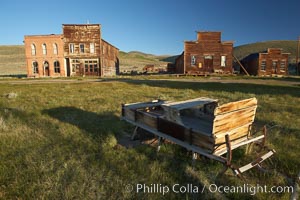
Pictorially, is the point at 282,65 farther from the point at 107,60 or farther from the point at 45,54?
the point at 45,54

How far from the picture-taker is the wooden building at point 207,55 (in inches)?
1353

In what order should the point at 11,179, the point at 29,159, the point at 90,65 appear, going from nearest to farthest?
the point at 11,179 < the point at 29,159 < the point at 90,65

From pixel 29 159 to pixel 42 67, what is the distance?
37017mm

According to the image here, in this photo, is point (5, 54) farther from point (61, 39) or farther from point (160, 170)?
point (160, 170)

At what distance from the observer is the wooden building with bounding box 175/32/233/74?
113 feet

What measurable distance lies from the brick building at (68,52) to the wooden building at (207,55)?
1595 cm

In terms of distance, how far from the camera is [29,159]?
422 centimetres

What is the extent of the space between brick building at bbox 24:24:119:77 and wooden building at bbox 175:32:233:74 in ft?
52.3

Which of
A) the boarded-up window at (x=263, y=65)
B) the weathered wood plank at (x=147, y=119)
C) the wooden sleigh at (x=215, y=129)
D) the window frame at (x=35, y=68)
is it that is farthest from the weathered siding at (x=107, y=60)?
the wooden sleigh at (x=215, y=129)

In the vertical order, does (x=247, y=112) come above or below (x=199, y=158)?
above

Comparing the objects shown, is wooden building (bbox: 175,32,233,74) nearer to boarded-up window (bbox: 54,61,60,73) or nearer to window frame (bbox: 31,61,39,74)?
boarded-up window (bbox: 54,61,60,73)

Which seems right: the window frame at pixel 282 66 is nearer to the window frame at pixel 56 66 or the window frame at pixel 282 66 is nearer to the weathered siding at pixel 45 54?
the weathered siding at pixel 45 54

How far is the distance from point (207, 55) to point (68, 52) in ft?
82.2

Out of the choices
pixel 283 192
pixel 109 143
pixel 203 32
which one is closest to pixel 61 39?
pixel 203 32
